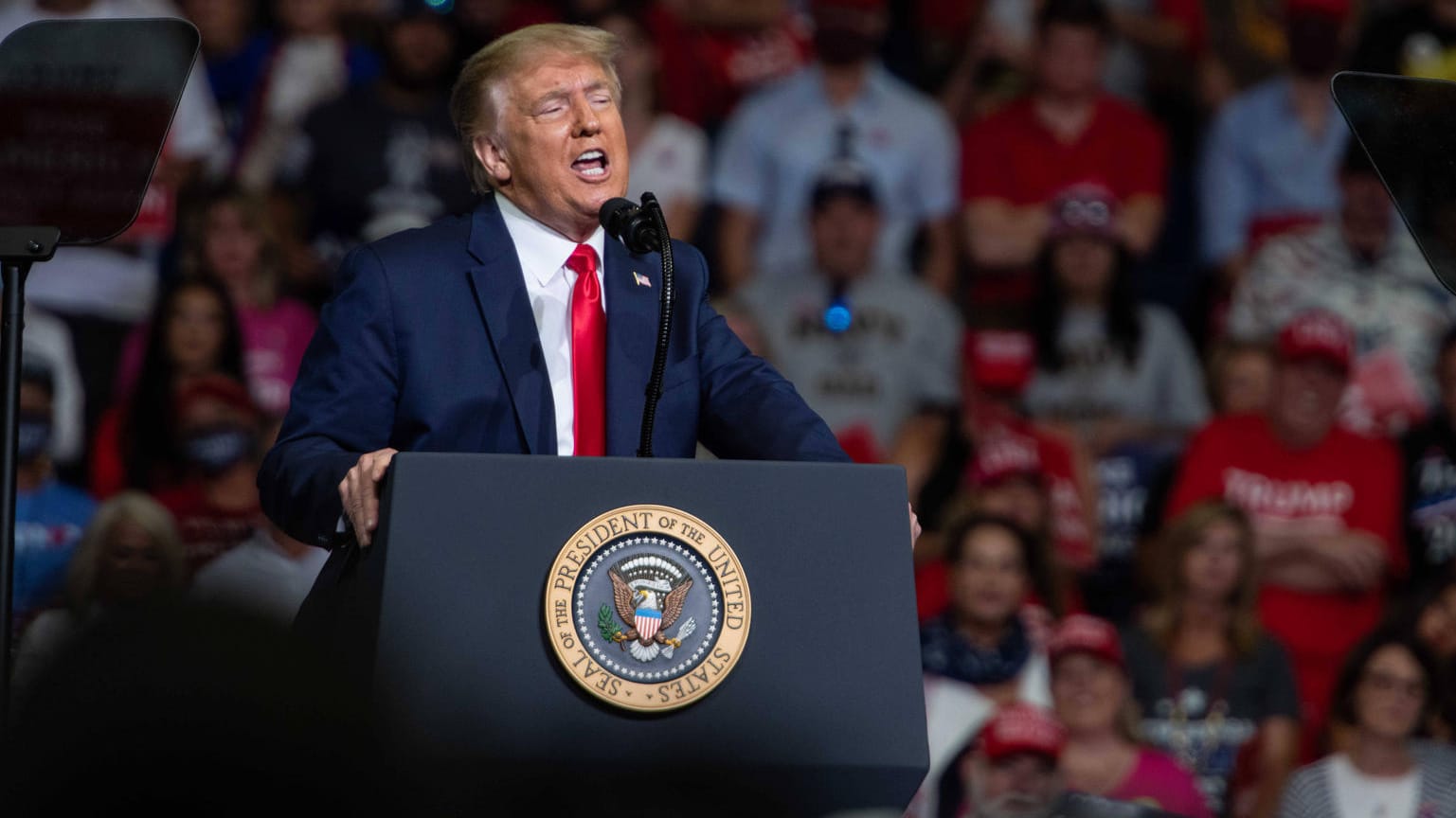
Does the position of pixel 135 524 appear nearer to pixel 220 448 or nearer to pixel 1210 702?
→ pixel 220 448

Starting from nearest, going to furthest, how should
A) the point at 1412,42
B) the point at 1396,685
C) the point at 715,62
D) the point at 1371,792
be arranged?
1. the point at 1371,792
2. the point at 1396,685
3. the point at 1412,42
4. the point at 715,62

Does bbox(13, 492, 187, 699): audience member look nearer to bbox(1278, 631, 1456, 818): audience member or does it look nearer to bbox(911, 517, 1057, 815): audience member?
bbox(911, 517, 1057, 815): audience member

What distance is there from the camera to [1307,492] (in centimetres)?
576

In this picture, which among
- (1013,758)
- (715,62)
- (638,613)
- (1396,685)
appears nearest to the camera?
(638,613)

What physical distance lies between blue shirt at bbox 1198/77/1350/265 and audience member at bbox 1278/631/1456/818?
2.00 meters

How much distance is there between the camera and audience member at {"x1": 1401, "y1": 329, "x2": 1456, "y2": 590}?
18.8 feet

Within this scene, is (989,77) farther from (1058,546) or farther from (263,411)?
(263,411)

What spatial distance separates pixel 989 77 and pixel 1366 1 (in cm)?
152

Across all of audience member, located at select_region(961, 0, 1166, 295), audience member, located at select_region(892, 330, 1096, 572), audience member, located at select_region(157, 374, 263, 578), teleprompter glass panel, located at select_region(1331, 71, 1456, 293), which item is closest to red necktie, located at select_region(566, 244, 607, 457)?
teleprompter glass panel, located at select_region(1331, 71, 1456, 293)

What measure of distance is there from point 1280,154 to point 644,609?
16.6ft

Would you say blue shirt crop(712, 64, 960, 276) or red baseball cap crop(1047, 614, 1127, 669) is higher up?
blue shirt crop(712, 64, 960, 276)

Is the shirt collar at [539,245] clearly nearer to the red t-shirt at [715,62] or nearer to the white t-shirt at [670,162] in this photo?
the white t-shirt at [670,162]

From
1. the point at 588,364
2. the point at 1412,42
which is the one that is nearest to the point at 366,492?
the point at 588,364

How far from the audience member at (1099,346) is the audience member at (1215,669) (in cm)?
81
